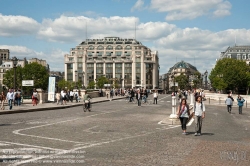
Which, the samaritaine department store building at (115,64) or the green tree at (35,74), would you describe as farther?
the samaritaine department store building at (115,64)

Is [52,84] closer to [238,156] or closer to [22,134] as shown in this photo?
[22,134]

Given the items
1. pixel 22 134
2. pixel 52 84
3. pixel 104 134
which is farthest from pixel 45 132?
pixel 52 84

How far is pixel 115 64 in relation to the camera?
7195 inches

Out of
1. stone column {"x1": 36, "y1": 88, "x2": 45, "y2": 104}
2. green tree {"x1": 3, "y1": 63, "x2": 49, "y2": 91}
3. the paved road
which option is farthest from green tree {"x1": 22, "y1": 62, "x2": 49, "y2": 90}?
the paved road

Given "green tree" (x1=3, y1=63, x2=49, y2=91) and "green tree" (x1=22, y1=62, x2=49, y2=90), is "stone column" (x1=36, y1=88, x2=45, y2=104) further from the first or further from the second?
"green tree" (x1=22, y1=62, x2=49, y2=90)

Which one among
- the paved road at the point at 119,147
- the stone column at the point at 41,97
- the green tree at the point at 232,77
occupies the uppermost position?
the green tree at the point at 232,77

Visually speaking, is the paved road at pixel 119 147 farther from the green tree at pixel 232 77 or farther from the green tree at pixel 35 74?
the green tree at pixel 35 74

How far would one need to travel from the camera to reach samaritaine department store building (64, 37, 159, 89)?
179375 millimetres

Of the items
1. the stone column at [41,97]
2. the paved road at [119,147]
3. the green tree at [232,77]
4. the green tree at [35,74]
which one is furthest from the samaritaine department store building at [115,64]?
the paved road at [119,147]

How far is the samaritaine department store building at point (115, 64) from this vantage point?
179m

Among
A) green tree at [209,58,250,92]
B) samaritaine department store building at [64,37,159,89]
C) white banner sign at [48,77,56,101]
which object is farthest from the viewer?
samaritaine department store building at [64,37,159,89]

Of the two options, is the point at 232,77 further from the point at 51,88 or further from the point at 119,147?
the point at 119,147

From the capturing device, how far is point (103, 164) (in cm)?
895

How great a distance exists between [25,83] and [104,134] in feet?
95.1
